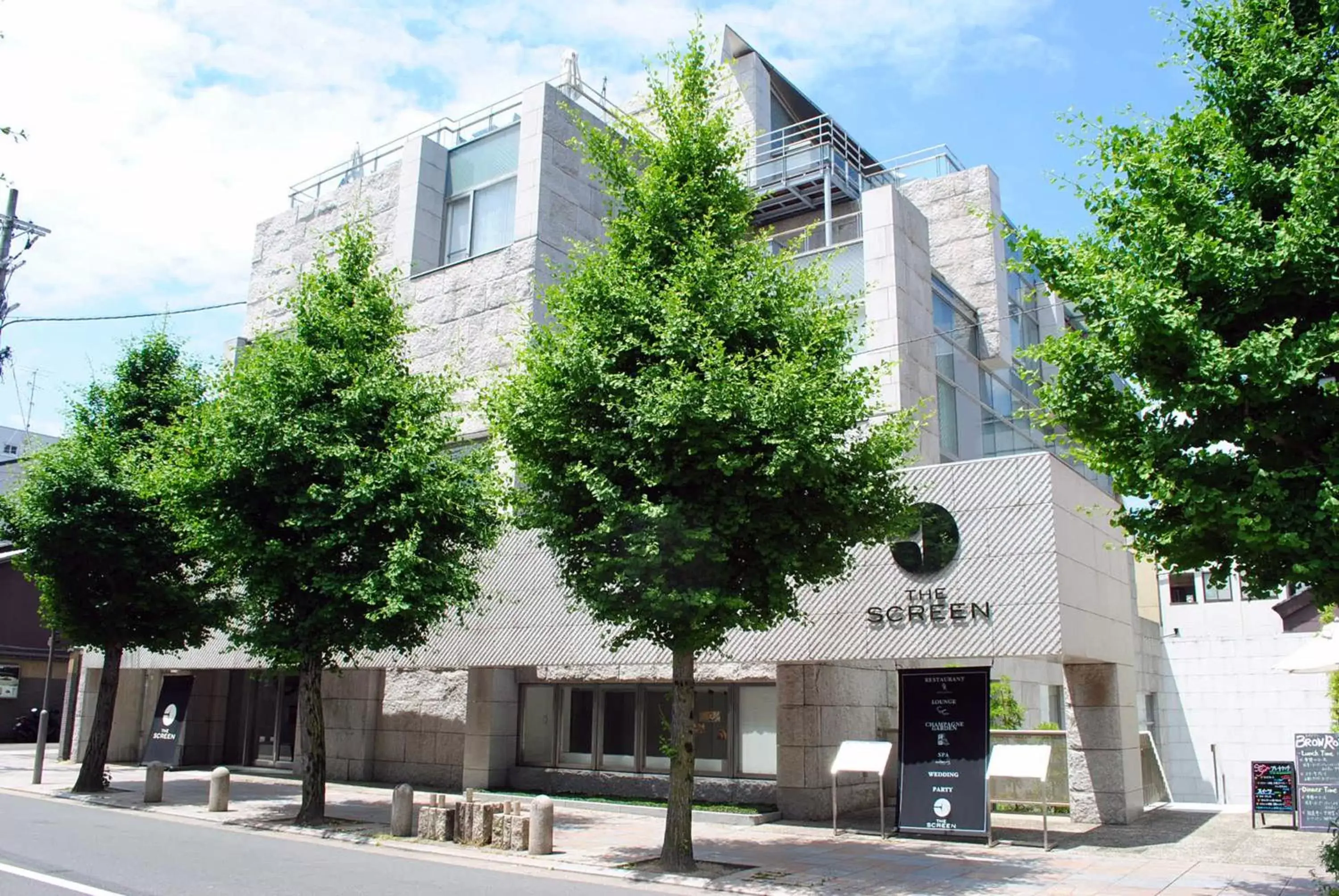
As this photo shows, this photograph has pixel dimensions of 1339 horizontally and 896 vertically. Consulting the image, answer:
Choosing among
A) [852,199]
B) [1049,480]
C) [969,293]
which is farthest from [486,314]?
[1049,480]

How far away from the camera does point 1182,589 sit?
33.0m

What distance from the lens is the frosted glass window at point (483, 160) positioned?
25.2 m

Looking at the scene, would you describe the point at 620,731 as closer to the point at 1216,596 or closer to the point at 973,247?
the point at 973,247

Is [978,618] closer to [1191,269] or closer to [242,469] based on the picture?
[1191,269]

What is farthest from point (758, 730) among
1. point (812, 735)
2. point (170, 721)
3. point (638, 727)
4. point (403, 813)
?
point (170, 721)

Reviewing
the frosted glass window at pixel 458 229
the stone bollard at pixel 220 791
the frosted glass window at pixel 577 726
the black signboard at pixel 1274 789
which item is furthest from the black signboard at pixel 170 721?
the black signboard at pixel 1274 789

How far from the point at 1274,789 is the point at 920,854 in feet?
21.6

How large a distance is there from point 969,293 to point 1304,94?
14.7m

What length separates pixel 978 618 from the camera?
46.2 feet

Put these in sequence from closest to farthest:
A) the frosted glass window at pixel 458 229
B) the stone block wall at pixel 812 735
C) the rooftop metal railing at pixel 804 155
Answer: the stone block wall at pixel 812 735 → the rooftop metal railing at pixel 804 155 → the frosted glass window at pixel 458 229

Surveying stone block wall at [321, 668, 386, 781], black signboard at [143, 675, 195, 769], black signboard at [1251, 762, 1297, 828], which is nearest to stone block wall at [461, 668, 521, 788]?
stone block wall at [321, 668, 386, 781]

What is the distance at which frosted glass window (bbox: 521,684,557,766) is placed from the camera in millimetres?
20188

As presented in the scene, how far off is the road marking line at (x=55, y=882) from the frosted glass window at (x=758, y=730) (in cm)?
1032

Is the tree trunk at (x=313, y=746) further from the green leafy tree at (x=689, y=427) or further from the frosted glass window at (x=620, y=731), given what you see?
the green leafy tree at (x=689, y=427)
